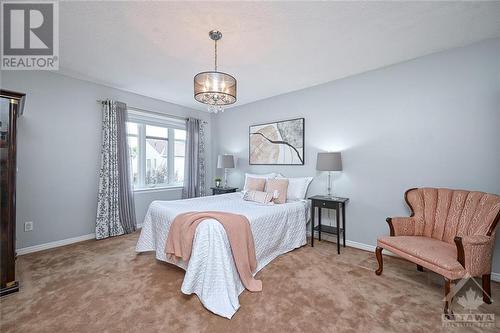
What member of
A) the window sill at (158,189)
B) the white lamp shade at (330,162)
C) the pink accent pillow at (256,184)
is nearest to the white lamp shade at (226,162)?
the pink accent pillow at (256,184)

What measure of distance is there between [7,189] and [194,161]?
3.18m

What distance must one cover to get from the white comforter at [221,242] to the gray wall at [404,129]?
3.17ft

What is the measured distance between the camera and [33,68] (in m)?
2.90

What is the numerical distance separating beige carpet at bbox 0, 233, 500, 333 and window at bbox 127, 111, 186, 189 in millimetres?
1909

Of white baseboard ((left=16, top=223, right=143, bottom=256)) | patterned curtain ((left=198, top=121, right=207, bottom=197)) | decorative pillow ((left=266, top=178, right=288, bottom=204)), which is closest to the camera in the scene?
white baseboard ((left=16, top=223, right=143, bottom=256))

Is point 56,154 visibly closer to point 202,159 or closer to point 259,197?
point 202,159

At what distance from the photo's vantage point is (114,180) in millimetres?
3691

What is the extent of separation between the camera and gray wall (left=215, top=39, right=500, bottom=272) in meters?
2.39

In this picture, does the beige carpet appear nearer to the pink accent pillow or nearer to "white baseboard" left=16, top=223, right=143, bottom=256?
"white baseboard" left=16, top=223, right=143, bottom=256

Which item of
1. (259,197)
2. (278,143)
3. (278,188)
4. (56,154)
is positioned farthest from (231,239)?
(56,154)

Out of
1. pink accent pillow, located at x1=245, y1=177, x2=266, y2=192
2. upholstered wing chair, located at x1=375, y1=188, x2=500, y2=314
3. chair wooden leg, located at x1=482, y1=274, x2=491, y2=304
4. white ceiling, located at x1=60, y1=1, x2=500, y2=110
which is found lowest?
chair wooden leg, located at x1=482, y1=274, x2=491, y2=304

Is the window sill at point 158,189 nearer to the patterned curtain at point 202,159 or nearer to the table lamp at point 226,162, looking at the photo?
the patterned curtain at point 202,159

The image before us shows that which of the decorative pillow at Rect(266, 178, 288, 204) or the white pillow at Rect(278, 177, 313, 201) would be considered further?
the white pillow at Rect(278, 177, 313, 201)


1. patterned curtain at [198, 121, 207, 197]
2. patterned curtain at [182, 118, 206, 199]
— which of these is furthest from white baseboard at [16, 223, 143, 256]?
patterned curtain at [198, 121, 207, 197]
